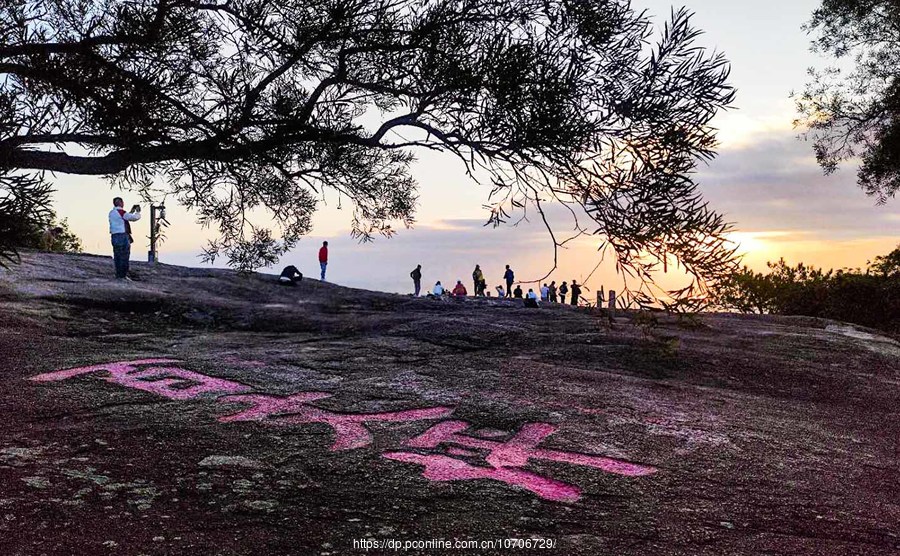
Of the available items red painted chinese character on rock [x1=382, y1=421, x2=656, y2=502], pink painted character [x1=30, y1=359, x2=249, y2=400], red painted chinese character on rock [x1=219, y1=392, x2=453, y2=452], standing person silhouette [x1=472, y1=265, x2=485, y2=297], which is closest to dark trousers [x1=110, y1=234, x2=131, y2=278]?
pink painted character [x1=30, y1=359, x2=249, y2=400]

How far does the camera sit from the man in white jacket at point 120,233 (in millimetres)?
16531

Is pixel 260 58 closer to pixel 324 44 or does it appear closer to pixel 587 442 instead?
pixel 324 44

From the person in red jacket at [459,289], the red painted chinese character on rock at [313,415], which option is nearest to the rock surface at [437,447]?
the red painted chinese character on rock at [313,415]

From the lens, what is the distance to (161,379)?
816cm

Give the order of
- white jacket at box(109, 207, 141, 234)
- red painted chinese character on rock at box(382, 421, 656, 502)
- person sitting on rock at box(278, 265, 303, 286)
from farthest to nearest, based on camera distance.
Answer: person sitting on rock at box(278, 265, 303, 286), white jacket at box(109, 207, 141, 234), red painted chinese character on rock at box(382, 421, 656, 502)

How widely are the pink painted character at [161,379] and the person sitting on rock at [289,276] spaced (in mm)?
11493

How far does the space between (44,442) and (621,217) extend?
6.15 m

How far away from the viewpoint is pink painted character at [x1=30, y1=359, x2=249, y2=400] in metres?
7.64

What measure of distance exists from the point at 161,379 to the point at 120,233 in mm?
9619

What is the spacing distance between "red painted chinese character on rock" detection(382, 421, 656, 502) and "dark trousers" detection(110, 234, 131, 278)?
41.8ft

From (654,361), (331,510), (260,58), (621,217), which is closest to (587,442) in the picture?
(331,510)

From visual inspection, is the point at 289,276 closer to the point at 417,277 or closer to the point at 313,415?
the point at 417,277

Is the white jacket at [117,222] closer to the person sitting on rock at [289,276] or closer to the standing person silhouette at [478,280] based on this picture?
the person sitting on rock at [289,276]

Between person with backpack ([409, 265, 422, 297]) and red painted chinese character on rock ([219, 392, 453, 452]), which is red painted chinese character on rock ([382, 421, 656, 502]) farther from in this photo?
person with backpack ([409, 265, 422, 297])
